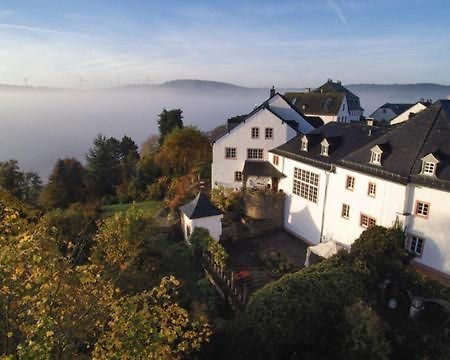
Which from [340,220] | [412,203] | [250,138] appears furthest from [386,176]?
[250,138]

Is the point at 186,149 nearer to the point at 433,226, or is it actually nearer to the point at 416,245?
the point at 416,245

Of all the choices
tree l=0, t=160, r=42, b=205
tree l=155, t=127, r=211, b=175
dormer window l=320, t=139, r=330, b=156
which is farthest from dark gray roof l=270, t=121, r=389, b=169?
tree l=0, t=160, r=42, b=205

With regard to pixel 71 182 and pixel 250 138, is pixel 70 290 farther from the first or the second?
pixel 71 182

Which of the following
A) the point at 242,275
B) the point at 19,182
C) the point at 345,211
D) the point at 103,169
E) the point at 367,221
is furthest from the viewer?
the point at 103,169

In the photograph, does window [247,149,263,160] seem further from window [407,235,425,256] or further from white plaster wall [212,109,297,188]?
window [407,235,425,256]

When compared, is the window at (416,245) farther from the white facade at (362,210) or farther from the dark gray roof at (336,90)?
the dark gray roof at (336,90)

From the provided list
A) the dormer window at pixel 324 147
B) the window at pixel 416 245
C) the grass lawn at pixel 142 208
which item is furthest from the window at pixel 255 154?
the window at pixel 416 245

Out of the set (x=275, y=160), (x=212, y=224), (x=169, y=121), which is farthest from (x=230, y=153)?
(x=169, y=121)
